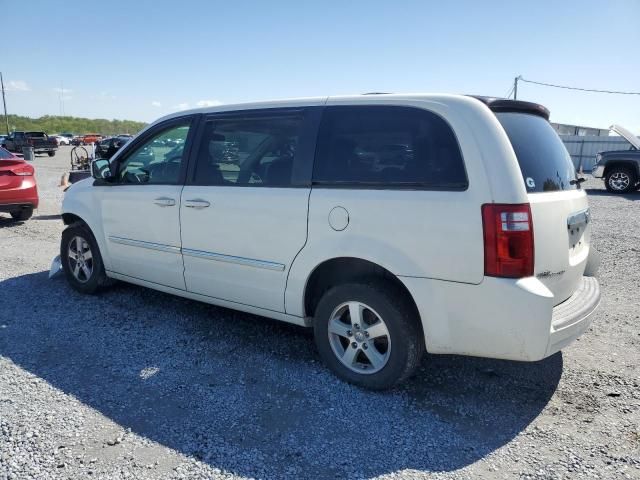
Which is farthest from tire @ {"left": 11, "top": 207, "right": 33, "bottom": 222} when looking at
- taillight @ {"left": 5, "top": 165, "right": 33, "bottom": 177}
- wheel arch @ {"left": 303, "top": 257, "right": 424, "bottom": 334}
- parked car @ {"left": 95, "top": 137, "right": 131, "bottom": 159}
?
wheel arch @ {"left": 303, "top": 257, "right": 424, "bottom": 334}

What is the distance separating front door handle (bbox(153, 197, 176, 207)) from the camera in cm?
411

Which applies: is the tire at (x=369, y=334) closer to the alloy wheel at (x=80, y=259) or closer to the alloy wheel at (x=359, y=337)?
the alloy wheel at (x=359, y=337)

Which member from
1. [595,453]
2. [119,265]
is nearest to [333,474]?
[595,453]

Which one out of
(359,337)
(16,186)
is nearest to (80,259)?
(359,337)

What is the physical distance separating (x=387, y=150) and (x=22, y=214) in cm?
888

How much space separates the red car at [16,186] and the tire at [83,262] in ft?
14.6

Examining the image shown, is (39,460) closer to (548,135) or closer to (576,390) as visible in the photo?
(576,390)

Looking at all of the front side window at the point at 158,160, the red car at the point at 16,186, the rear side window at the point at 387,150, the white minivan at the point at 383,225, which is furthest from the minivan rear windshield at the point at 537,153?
the red car at the point at 16,186

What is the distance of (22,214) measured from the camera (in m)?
9.44

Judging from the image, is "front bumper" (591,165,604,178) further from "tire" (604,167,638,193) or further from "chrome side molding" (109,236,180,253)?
"chrome side molding" (109,236,180,253)

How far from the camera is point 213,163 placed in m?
3.96

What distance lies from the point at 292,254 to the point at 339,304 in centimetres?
49

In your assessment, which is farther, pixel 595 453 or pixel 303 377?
pixel 303 377

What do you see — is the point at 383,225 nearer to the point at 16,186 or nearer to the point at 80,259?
the point at 80,259
